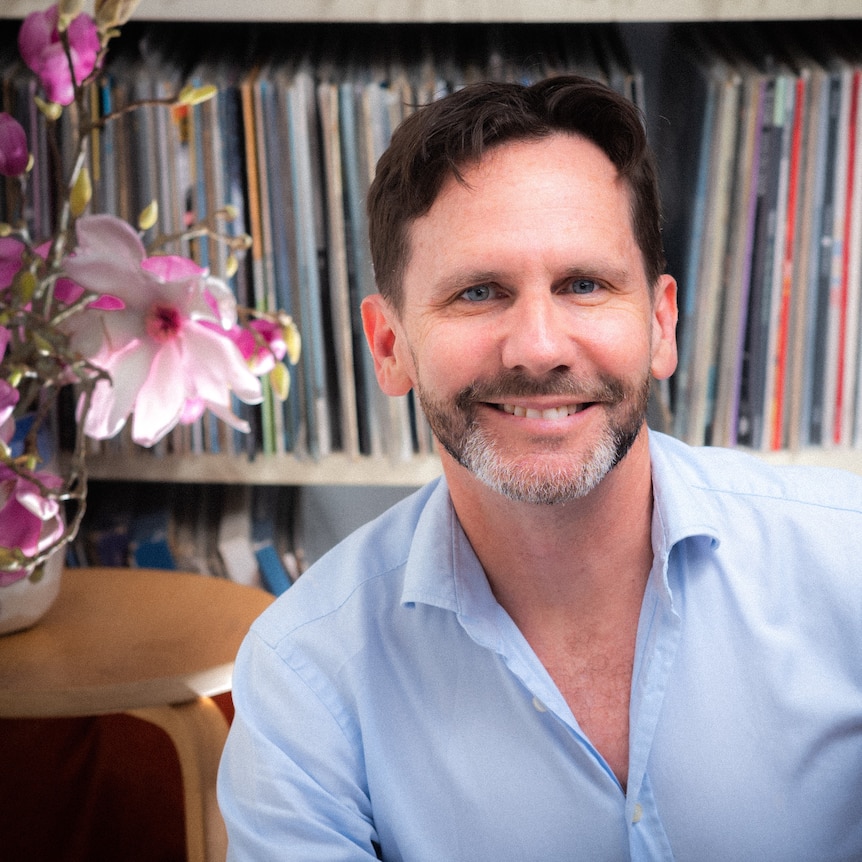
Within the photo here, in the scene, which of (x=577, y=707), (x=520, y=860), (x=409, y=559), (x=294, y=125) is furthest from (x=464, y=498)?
(x=294, y=125)

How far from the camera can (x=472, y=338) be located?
0.94 meters

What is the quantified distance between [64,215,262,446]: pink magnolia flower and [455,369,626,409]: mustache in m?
0.28

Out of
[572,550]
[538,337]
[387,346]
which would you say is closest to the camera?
[538,337]

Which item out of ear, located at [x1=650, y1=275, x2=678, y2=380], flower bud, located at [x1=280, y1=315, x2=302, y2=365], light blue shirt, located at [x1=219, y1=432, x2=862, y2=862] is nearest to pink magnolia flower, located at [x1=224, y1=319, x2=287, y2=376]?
flower bud, located at [x1=280, y1=315, x2=302, y2=365]

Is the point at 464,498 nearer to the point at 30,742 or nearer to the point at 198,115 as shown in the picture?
the point at 198,115

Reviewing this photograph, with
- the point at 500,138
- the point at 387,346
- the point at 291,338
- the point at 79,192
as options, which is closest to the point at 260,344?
the point at 291,338

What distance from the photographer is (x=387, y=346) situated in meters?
1.12

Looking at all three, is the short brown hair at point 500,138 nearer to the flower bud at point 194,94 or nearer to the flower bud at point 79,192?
the flower bud at point 194,94

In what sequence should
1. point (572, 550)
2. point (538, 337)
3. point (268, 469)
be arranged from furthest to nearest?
point (268, 469), point (572, 550), point (538, 337)

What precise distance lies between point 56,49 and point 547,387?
1.85 ft

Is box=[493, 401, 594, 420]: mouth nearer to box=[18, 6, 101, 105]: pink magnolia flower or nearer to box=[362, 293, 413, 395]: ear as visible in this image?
box=[362, 293, 413, 395]: ear

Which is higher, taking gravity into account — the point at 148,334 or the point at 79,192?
the point at 79,192

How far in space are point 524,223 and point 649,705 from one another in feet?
1.45

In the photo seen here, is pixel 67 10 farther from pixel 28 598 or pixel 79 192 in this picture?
pixel 28 598
